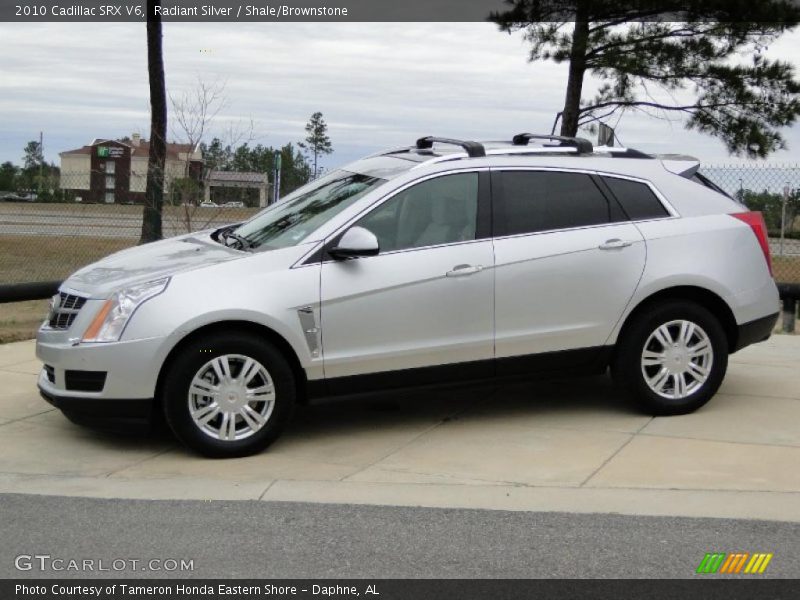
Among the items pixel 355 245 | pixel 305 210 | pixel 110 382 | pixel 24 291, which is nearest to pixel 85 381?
pixel 110 382

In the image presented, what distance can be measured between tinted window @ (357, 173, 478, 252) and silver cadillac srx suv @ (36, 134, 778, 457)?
1 cm

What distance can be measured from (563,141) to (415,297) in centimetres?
193

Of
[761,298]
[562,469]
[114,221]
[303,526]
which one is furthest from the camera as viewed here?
[114,221]

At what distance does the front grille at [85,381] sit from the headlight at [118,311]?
0.65 ft

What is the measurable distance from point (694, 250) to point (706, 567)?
10.3 ft

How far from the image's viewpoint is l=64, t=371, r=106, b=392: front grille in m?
6.43

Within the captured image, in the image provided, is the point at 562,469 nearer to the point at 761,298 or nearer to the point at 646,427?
the point at 646,427

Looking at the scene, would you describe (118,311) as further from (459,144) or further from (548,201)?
(548,201)

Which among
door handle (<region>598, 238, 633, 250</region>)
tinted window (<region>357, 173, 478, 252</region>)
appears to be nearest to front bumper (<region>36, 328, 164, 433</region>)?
tinted window (<region>357, 173, 478, 252</region>)

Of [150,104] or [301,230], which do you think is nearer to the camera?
[301,230]

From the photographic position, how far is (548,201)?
7312mm

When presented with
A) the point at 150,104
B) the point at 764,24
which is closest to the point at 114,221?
the point at 150,104

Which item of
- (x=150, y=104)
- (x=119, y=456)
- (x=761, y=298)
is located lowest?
(x=119, y=456)

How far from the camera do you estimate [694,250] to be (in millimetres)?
7402
